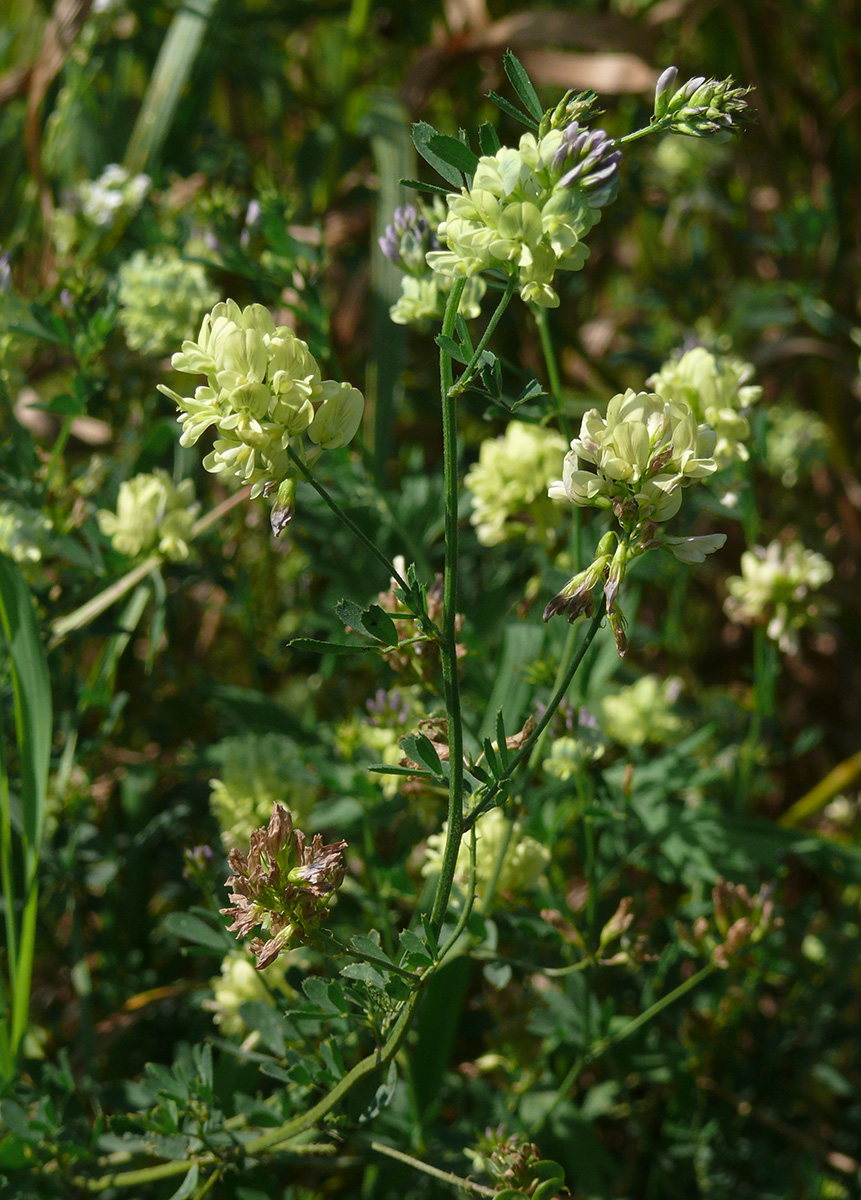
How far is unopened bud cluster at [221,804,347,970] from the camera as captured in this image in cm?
56

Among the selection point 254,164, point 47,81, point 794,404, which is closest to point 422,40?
point 254,164

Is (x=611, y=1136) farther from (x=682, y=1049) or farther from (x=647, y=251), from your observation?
(x=647, y=251)

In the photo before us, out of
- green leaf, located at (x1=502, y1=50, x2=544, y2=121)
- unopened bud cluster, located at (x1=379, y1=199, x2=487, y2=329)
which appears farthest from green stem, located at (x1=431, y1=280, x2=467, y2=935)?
unopened bud cluster, located at (x1=379, y1=199, x2=487, y2=329)

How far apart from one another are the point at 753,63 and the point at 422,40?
0.60 meters

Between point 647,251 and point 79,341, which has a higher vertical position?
point 647,251

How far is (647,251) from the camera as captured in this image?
181cm

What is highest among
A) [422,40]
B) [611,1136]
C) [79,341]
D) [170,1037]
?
[422,40]

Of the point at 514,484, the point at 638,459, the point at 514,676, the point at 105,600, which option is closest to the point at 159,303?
the point at 105,600

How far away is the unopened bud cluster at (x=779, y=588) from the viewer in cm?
109

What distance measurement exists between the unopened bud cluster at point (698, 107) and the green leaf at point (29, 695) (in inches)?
23.5

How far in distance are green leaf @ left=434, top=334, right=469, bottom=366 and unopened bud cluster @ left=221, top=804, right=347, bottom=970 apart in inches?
10.5

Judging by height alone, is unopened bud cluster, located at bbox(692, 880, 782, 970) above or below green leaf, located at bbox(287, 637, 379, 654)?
below

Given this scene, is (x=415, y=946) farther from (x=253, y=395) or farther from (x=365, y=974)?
(x=253, y=395)

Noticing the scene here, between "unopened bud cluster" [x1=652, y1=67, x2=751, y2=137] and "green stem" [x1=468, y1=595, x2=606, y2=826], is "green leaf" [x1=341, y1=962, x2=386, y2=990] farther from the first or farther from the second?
"unopened bud cluster" [x1=652, y1=67, x2=751, y2=137]
